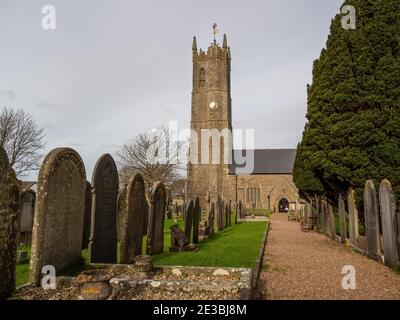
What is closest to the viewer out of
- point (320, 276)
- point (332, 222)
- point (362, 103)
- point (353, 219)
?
point (320, 276)

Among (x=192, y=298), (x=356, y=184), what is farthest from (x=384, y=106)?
(x=192, y=298)

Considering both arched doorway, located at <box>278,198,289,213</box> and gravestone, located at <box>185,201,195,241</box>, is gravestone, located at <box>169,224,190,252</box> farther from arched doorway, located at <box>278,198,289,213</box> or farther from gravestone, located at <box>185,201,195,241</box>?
arched doorway, located at <box>278,198,289,213</box>

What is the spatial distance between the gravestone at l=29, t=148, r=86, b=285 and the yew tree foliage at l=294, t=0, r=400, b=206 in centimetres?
804

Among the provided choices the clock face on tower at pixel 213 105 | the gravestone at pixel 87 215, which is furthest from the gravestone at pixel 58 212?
the clock face on tower at pixel 213 105

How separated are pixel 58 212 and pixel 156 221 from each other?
3.63m

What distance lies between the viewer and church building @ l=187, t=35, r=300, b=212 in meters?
41.6

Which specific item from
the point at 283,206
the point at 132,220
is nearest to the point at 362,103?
the point at 132,220

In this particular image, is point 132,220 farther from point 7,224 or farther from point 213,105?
point 213,105

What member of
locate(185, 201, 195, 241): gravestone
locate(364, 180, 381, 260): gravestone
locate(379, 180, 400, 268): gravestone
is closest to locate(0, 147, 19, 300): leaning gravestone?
locate(185, 201, 195, 241): gravestone

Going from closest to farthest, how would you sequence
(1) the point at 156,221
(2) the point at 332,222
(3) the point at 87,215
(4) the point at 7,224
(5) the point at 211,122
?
(4) the point at 7,224 → (1) the point at 156,221 → (3) the point at 87,215 → (2) the point at 332,222 → (5) the point at 211,122

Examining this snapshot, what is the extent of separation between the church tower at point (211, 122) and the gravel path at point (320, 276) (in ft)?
103

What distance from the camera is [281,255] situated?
897cm

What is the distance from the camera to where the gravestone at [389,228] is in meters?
7.01

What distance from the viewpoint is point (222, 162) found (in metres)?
41.5
